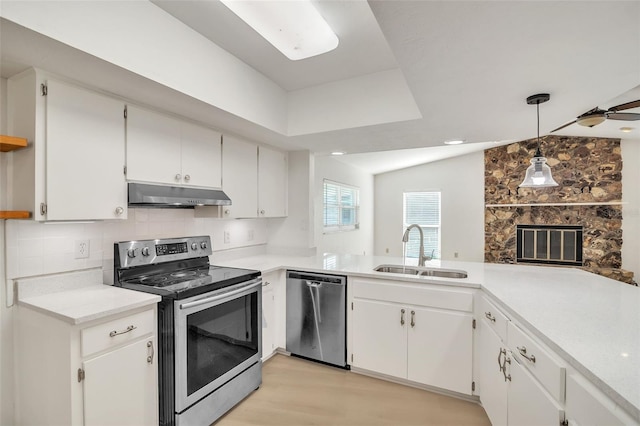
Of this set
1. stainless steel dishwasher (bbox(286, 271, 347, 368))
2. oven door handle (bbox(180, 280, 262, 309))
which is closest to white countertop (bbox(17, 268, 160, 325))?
oven door handle (bbox(180, 280, 262, 309))

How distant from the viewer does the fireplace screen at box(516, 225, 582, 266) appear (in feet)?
20.5

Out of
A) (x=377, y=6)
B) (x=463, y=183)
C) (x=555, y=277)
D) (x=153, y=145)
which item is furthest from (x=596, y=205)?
(x=153, y=145)

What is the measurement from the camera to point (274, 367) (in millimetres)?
2746

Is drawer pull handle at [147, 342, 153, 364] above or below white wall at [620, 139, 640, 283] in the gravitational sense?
below

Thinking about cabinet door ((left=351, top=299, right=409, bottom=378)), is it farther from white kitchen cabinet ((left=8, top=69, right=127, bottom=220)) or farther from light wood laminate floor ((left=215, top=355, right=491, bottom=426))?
white kitchen cabinet ((left=8, top=69, right=127, bottom=220))

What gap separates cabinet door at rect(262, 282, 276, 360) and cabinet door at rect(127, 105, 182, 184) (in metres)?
1.20

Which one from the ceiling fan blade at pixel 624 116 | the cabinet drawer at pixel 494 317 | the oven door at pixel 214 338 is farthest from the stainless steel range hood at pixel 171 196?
the ceiling fan blade at pixel 624 116

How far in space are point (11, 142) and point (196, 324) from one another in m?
1.32

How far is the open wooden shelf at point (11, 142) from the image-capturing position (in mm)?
1409

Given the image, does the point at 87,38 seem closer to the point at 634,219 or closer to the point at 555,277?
the point at 555,277

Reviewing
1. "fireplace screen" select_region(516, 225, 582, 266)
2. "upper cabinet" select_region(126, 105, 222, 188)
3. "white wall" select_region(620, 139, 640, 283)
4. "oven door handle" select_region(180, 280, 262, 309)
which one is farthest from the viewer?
"fireplace screen" select_region(516, 225, 582, 266)

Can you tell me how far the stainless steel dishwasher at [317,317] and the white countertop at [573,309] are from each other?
12cm

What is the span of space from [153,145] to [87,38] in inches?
29.7

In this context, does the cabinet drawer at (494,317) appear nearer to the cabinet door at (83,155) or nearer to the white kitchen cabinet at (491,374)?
the white kitchen cabinet at (491,374)
